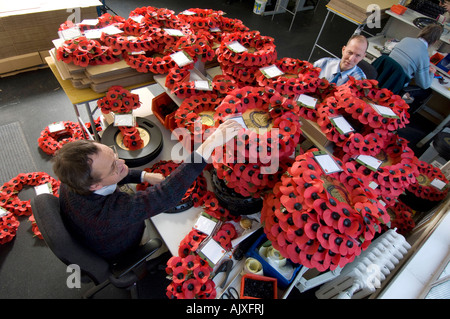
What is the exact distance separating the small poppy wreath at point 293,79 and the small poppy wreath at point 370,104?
20cm

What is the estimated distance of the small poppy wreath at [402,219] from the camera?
199cm

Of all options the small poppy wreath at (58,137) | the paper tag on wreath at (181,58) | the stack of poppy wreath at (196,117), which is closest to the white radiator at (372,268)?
the stack of poppy wreath at (196,117)

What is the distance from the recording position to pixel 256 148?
3.74 feet

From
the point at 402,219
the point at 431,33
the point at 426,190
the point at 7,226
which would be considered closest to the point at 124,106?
the point at 7,226

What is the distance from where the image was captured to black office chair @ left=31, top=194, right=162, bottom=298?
3.41 ft

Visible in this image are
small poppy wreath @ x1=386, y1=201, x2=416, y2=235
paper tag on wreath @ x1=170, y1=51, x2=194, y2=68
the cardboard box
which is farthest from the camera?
the cardboard box

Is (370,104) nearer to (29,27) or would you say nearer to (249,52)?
(249,52)

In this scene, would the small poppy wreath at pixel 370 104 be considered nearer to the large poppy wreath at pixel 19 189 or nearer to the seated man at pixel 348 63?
the seated man at pixel 348 63

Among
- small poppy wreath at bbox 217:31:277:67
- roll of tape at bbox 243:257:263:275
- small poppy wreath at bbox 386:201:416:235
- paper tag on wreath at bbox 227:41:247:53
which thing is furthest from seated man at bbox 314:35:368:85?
roll of tape at bbox 243:257:263:275

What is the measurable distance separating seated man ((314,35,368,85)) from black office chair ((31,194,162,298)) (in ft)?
7.04

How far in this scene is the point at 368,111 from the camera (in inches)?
58.0

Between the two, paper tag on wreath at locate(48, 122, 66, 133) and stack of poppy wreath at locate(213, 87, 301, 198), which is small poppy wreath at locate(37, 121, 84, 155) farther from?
stack of poppy wreath at locate(213, 87, 301, 198)

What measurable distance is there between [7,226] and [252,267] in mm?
2043
